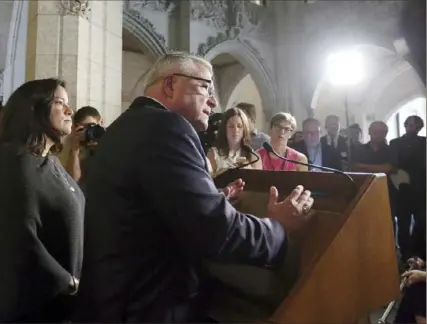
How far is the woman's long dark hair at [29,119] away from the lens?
68.3 inches

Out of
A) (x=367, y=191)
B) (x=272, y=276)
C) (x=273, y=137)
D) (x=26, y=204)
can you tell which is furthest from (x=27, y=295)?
(x=273, y=137)

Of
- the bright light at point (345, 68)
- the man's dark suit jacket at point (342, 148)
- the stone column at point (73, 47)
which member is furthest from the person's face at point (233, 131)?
the bright light at point (345, 68)

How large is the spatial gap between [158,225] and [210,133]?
166cm

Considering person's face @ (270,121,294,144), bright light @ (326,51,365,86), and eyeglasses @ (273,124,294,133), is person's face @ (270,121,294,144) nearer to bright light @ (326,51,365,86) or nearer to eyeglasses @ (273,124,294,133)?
eyeglasses @ (273,124,294,133)

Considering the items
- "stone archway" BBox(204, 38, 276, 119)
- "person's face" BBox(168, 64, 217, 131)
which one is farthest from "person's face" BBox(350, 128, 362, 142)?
"stone archway" BBox(204, 38, 276, 119)

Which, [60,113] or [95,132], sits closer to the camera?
[60,113]

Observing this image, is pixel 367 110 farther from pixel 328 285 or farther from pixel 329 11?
pixel 328 285

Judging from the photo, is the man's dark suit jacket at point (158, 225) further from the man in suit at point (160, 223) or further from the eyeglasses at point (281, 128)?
the eyeglasses at point (281, 128)

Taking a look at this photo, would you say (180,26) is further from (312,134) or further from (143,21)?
(312,134)

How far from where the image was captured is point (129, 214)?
1.18 m

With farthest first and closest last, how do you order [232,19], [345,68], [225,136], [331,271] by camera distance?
[232,19] → [345,68] → [225,136] → [331,271]

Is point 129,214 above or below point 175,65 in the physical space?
below

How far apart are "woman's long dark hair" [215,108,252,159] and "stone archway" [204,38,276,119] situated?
783 cm

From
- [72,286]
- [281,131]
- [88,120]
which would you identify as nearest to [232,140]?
[281,131]
